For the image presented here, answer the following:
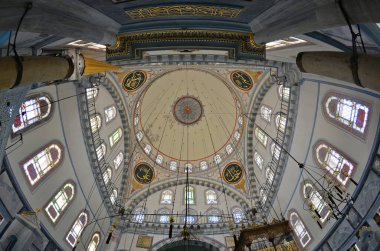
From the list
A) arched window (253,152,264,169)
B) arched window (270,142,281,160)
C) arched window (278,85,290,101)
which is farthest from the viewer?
arched window (253,152,264,169)

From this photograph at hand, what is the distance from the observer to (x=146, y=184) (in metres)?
19.0

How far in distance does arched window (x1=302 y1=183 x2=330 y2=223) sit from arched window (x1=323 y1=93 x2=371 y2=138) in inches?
134

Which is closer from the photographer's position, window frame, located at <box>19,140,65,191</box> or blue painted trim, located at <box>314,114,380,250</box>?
blue painted trim, located at <box>314,114,380,250</box>

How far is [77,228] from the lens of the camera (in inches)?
483

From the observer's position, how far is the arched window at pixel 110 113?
15.3 m

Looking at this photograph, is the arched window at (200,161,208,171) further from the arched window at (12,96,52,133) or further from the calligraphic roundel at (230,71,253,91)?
the arched window at (12,96,52,133)

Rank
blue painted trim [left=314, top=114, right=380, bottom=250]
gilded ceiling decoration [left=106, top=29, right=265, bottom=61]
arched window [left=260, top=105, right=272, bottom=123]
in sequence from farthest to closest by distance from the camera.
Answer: arched window [left=260, top=105, right=272, bottom=123] < blue painted trim [left=314, top=114, right=380, bottom=250] < gilded ceiling decoration [left=106, top=29, right=265, bottom=61]

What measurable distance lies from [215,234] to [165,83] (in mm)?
12549

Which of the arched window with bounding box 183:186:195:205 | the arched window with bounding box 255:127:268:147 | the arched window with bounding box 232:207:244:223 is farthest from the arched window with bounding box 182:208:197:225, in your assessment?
the arched window with bounding box 255:127:268:147

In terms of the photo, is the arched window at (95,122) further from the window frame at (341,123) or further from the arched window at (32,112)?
the window frame at (341,123)

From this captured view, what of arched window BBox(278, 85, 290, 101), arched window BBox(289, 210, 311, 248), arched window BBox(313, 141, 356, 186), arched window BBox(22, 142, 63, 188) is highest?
arched window BBox(278, 85, 290, 101)

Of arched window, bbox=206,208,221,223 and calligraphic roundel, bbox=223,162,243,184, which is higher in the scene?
calligraphic roundel, bbox=223,162,243,184

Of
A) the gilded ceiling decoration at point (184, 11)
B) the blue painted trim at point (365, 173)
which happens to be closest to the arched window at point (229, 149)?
the blue painted trim at point (365, 173)

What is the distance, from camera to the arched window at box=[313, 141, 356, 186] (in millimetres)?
9062
